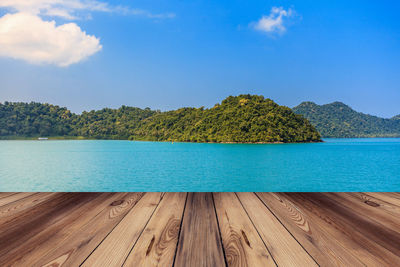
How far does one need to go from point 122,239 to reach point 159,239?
166mm

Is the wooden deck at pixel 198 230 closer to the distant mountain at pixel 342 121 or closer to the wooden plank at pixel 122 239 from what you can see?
the wooden plank at pixel 122 239

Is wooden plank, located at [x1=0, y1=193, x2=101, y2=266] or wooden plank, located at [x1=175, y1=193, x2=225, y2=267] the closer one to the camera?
wooden plank, located at [x1=175, y1=193, x2=225, y2=267]

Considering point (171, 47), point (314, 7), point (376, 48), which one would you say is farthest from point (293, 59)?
point (171, 47)

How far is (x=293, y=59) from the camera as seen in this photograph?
452 ft

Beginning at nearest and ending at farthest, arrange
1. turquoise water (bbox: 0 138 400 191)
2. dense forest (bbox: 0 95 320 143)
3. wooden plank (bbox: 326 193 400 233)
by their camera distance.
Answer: wooden plank (bbox: 326 193 400 233)
turquoise water (bbox: 0 138 400 191)
dense forest (bbox: 0 95 320 143)

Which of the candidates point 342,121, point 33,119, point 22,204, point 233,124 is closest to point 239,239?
point 22,204

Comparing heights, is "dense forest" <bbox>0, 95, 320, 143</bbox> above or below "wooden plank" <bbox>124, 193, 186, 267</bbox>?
above

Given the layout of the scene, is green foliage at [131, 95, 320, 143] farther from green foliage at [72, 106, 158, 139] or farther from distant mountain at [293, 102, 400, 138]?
distant mountain at [293, 102, 400, 138]

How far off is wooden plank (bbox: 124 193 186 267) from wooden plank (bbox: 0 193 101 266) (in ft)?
1.46

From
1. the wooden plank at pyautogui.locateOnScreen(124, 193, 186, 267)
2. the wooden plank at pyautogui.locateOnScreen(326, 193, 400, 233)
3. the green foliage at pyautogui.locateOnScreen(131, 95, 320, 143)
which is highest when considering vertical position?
the green foliage at pyautogui.locateOnScreen(131, 95, 320, 143)

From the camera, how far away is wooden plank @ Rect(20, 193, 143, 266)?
96cm

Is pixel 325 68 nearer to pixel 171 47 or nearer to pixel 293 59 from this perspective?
pixel 293 59

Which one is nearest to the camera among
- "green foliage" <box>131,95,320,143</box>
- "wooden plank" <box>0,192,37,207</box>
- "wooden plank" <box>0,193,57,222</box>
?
"wooden plank" <box>0,193,57,222</box>

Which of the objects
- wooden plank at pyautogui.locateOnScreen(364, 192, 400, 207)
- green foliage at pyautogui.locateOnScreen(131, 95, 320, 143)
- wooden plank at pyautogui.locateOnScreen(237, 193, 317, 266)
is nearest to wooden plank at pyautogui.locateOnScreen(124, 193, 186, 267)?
wooden plank at pyautogui.locateOnScreen(237, 193, 317, 266)
